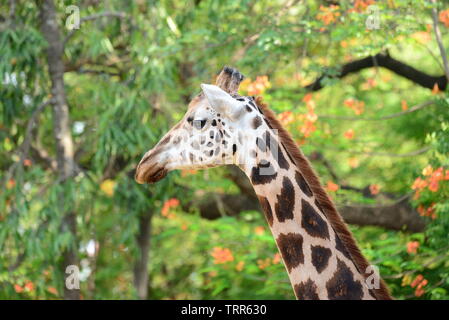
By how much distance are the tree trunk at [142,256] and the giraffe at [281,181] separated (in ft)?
25.0

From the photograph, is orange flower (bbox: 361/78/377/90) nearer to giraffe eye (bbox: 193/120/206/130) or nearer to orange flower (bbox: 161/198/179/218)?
orange flower (bbox: 161/198/179/218)

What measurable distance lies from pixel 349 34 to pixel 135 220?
3.99 meters

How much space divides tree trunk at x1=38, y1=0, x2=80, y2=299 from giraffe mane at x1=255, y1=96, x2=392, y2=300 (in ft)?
20.2

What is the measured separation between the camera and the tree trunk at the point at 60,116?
37.0ft

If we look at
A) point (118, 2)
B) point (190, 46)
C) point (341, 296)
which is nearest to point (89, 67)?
point (118, 2)

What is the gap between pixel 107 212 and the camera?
46.2 feet

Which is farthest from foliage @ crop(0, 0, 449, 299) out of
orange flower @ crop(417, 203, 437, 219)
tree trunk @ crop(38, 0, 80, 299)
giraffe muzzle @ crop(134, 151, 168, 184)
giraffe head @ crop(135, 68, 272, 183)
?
giraffe muzzle @ crop(134, 151, 168, 184)

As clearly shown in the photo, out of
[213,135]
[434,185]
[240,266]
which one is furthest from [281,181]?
[240,266]

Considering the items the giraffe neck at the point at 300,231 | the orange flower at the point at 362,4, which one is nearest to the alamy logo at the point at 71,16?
the orange flower at the point at 362,4

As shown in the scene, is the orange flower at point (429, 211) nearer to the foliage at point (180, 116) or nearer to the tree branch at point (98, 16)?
the foliage at point (180, 116)

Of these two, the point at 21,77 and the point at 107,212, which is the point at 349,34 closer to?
the point at 21,77

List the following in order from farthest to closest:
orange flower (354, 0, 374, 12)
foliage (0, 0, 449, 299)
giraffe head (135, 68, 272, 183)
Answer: foliage (0, 0, 449, 299)
orange flower (354, 0, 374, 12)
giraffe head (135, 68, 272, 183)

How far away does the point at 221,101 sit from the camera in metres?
5.36

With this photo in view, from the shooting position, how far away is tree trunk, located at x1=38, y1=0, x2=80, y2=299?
11289 mm
